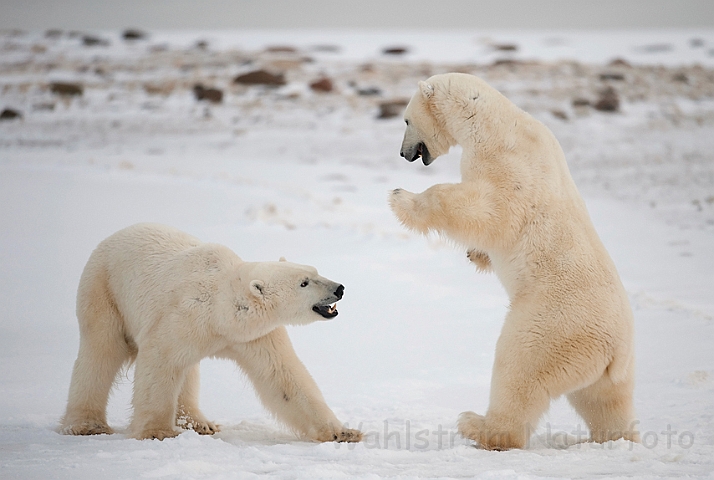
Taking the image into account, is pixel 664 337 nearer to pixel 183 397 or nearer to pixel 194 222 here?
pixel 183 397

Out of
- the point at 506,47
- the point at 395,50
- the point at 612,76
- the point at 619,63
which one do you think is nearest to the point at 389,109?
the point at 612,76

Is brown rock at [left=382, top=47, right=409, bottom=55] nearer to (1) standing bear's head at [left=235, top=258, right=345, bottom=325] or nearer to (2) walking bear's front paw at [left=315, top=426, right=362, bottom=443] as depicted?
(1) standing bear's head at [left=235, top=258, right=345, bottom=325]

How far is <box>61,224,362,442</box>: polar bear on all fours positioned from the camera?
11.8ft

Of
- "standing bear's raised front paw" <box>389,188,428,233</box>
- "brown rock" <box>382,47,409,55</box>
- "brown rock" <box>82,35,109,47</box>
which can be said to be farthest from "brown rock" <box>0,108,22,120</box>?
"brown rock" <box>382,47,409,55</box>

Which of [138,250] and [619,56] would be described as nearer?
[138,250]

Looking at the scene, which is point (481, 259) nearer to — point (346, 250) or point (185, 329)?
point (185, 329)

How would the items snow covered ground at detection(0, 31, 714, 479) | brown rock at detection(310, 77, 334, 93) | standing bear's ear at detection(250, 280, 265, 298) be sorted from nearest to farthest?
snow covered ground at detection(0, 31, 714, 479) < standing bear's ear at detection(250, 280, 265, 298) < brown rock at detection(310, 77, 334, 93)

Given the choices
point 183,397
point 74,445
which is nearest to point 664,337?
point 183,397

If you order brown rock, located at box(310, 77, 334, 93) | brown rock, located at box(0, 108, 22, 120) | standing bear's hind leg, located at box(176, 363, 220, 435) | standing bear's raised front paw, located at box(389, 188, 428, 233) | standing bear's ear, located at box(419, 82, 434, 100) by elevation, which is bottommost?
standing bear's hind leg, located at box(176, 363, 220, 435)

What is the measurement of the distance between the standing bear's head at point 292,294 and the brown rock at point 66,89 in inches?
687

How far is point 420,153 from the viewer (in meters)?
4.22

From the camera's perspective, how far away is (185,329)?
3.62m

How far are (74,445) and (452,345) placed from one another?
2829mm

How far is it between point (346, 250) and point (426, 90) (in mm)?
3670
